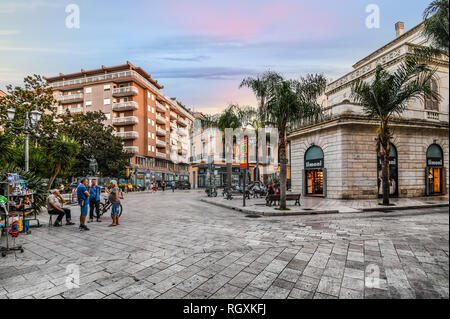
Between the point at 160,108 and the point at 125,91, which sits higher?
the point at 125,91

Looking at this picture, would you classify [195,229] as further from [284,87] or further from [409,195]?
[409,195]

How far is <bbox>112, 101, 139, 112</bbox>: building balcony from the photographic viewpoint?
43.3m

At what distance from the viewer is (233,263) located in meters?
4.47

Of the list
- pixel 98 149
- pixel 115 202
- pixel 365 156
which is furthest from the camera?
pixel 98 149

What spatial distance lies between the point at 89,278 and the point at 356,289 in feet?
13.5

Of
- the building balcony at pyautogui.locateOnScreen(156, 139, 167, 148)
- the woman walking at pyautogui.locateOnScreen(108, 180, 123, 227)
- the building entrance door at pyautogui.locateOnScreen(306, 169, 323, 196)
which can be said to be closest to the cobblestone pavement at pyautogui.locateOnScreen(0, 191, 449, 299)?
the woman walking at pyautogui.locateOnScreen(108, 180, 123, 227)

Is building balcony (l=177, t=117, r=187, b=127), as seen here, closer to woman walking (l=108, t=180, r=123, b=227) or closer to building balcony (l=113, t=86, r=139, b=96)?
building balcony (l=113, t=86, r=139, b=96)

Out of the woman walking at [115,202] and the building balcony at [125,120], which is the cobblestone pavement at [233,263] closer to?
the woman walking at [115,202]

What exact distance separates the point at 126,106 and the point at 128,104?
1.82 ft

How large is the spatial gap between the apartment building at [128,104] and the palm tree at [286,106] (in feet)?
104

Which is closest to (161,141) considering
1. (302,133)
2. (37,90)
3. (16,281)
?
(37,90)

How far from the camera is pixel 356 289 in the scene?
3.36m

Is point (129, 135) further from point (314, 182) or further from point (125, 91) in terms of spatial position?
point (314, 182)

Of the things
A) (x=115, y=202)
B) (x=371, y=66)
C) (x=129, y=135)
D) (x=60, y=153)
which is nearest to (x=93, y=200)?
(x=115, y=202)
